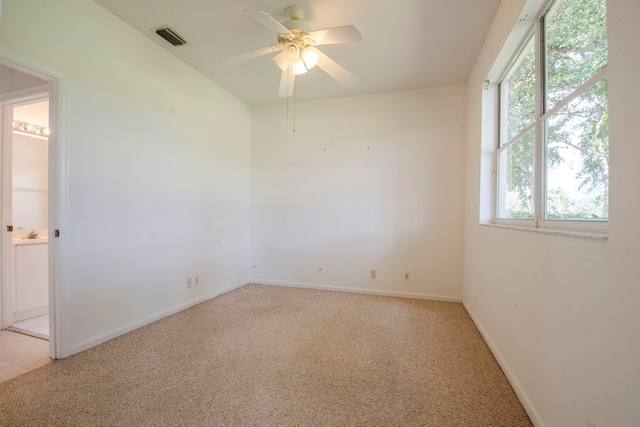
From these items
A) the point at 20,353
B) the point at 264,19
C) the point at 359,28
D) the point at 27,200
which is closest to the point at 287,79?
the point at 264,19

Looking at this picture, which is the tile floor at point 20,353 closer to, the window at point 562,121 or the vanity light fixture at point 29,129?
the vanity light fixture at point 29,129

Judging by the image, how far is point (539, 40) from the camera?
64.1 inches

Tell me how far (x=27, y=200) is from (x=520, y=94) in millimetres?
5033

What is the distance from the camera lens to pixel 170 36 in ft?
8.00

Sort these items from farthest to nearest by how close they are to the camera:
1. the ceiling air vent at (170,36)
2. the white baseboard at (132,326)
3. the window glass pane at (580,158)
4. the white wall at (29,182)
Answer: the white wall at (29,182) < the ceiling air vent at (170,36) < the white baseboard at (132,326) < the window glass pane at (580,158)

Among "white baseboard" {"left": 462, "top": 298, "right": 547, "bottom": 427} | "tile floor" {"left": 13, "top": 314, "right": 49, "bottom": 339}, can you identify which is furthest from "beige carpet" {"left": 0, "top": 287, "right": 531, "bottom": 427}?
"tile floor" {"left": 13, "top": 314, "right": 49, "bottom": 339}

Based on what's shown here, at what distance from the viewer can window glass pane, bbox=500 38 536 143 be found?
1.80m

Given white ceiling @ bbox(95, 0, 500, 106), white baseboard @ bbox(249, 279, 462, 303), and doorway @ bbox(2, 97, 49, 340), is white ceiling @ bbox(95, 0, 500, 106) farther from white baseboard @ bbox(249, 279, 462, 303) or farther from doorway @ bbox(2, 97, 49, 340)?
white baseboard @ bbox(249, 279, 462, 303)

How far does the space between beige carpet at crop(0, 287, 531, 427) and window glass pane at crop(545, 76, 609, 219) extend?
1.14 m

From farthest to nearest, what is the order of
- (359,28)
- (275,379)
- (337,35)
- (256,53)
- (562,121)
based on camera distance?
(359,28)
(256,53)
(337,35)
(275,379)
(562,121)

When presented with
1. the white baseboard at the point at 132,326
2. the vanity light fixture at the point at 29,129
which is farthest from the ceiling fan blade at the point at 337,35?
the vanity light fixture at the point at 29,129

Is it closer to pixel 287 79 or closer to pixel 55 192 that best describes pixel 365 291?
pixel 287 79

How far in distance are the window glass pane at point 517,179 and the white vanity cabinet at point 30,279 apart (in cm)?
449

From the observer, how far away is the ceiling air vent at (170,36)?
2355mm
